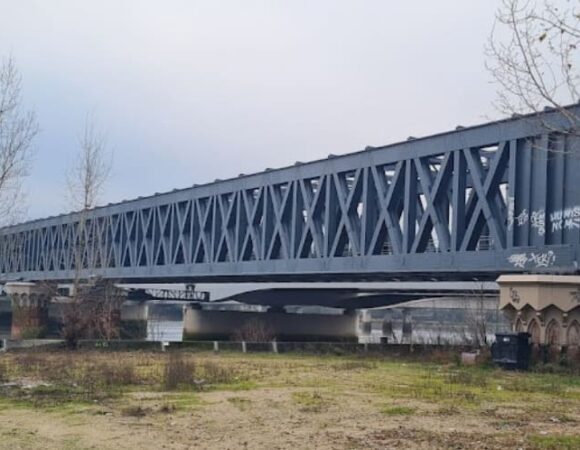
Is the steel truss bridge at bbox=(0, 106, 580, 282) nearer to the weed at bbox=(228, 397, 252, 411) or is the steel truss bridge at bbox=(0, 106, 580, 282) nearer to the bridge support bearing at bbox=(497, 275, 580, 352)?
the bridge support bearing at bbox=(497, 275, 580, 352)

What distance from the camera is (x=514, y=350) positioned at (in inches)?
1070

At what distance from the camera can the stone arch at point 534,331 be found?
28.8 m

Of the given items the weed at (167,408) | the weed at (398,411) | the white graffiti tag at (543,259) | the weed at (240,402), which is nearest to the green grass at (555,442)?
the weed at (398,411)

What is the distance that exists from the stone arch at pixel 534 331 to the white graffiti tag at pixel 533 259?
392 cm

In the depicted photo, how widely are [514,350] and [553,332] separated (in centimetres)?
247

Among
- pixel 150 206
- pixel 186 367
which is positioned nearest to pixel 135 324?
pixel 150 206

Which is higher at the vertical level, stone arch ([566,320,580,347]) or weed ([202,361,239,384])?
stone arch ([566,320,580,347])

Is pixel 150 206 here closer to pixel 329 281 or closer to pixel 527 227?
pixel 329 281

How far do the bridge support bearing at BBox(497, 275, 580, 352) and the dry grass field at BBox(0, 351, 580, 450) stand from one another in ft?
10.4

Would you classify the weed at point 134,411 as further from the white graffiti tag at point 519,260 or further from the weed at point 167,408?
the white graffiti tag at point 519,260

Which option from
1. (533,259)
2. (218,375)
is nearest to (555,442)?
(218,375)

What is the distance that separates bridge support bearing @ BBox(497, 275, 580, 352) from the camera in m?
28.4

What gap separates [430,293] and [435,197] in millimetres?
17570

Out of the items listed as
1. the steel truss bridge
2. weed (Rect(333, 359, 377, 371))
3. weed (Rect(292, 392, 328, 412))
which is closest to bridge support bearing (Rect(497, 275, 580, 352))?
the steel truss bridge
